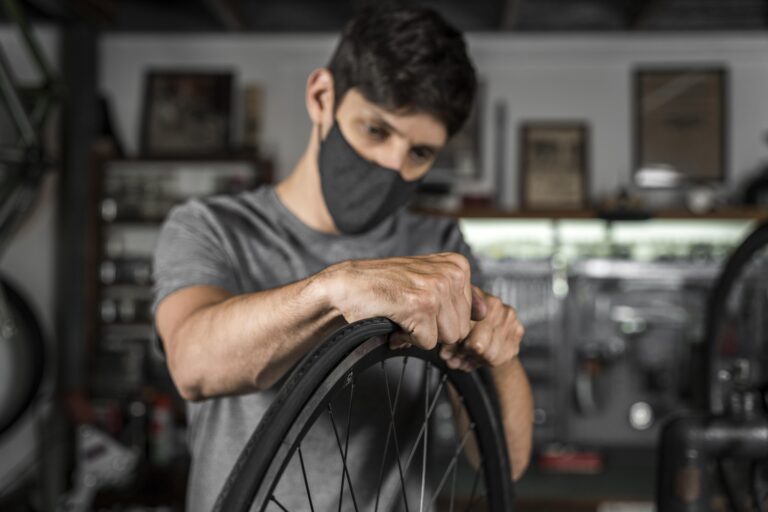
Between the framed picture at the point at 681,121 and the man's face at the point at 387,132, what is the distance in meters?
3.59

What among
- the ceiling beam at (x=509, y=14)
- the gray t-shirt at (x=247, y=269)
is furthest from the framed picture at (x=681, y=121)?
the gray t-shirt at (x=247, y=269)

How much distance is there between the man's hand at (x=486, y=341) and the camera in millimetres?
855

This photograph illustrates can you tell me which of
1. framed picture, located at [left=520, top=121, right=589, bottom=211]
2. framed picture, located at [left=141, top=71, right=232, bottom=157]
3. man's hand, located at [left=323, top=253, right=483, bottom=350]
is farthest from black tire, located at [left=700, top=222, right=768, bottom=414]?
framed picture, located at [left=141, top=71, right=232, bottom=157]

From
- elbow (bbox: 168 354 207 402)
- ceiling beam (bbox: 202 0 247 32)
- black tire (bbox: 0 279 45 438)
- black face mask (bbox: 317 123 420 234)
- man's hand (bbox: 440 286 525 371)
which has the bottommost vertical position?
black tire (bbox: 0 279 45 438)

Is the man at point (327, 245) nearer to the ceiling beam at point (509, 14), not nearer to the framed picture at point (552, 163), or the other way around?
the ceiling beam at point (509, 14)

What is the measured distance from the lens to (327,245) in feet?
4.11

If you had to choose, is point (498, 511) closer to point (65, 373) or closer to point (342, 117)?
point (342, 117)

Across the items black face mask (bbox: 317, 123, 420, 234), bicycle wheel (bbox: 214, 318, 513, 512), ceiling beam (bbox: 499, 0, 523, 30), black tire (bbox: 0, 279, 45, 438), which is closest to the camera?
bicycle wheel (bbox: 214, 318, 513, 512)

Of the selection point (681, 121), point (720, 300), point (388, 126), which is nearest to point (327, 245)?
point (388, 126)

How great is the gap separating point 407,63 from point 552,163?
355cm

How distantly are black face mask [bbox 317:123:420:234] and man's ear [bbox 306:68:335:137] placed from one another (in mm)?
26

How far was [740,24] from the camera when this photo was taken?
14.3 feet

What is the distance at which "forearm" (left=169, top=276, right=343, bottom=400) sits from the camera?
77cm

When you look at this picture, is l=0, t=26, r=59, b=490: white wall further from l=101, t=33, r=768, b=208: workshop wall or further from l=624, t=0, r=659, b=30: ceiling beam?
l=624, t=0, r=659, b=30: ceiling beam
